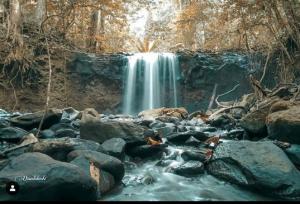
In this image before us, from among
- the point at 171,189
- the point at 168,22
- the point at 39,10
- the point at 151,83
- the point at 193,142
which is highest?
the point at 168,22

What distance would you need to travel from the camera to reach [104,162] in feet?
13.5

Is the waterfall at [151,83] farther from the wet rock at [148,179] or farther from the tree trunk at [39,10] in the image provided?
the wet rock at [148,179]

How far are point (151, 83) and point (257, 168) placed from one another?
34.7 feet

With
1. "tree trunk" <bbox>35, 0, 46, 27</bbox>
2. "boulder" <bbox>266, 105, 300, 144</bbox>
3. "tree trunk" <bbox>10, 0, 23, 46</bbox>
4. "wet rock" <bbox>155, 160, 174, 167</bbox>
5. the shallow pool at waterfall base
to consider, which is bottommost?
the shallow pool at waterfall base

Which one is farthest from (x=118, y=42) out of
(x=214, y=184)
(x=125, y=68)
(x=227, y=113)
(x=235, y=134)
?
(x=214, y=184)

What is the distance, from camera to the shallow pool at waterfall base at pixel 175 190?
381cm

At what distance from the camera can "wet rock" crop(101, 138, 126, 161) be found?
4.97 meters

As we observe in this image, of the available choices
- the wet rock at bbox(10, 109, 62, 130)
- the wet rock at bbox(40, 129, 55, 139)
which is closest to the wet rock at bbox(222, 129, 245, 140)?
the wet rock at bbox(40, 129, 55, 139)

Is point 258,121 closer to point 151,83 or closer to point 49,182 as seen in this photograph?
point 49,182

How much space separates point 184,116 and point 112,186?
7379mm

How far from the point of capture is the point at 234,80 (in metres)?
14.2

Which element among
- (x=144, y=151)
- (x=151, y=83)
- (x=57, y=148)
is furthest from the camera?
(x=151, y=83)

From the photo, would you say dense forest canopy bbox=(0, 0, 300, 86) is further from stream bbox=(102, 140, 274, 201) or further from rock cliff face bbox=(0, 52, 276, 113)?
stream bbox=(102, 140, 274, 201)

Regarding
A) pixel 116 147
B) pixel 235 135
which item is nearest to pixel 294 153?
pixel 235 135
